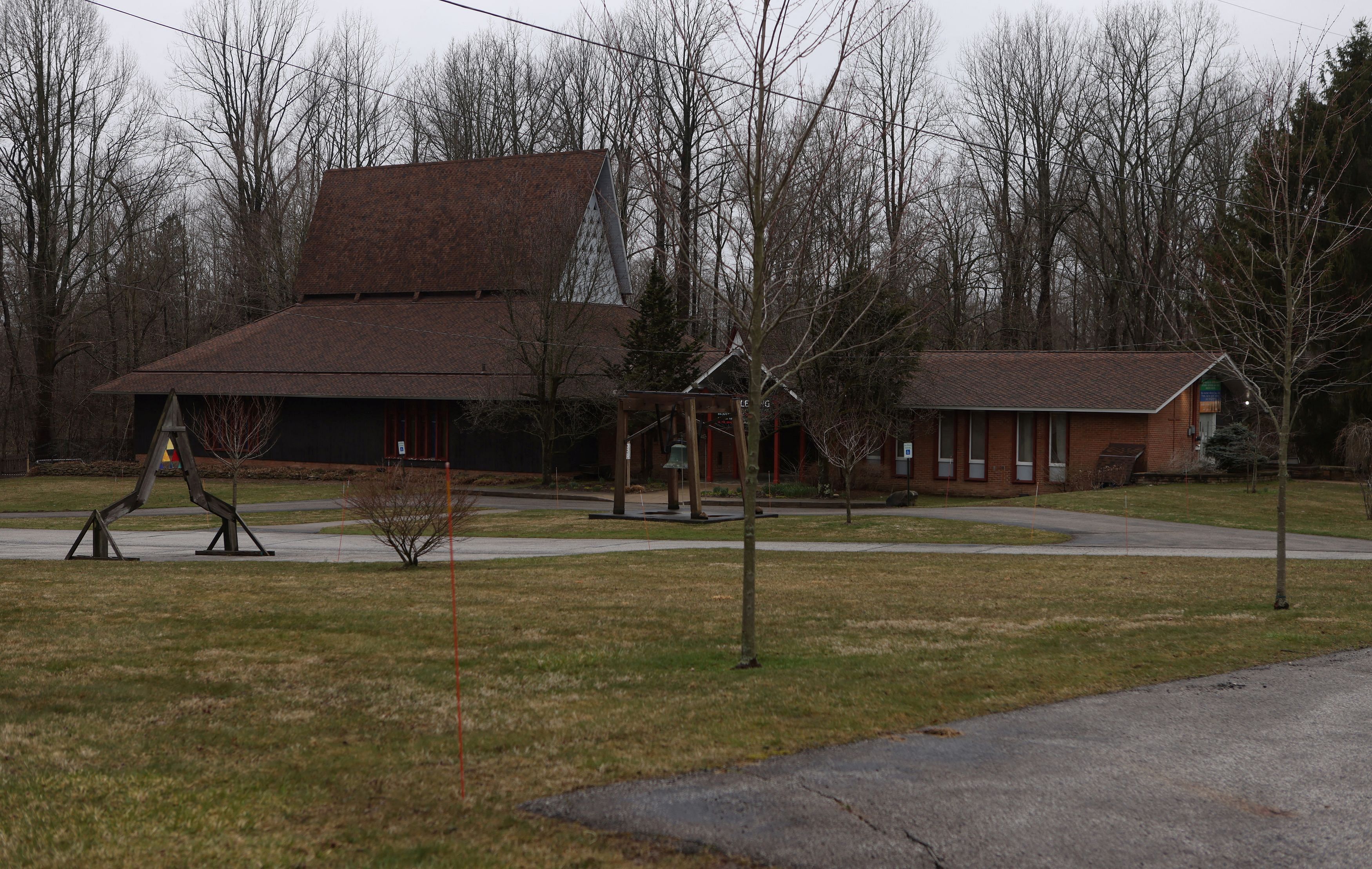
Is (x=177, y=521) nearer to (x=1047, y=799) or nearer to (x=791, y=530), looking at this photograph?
(x=791, y=530)

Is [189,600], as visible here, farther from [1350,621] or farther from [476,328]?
[476,328]

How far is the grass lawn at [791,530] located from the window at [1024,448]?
39.6 feet

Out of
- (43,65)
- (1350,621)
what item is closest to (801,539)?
(1350,621)

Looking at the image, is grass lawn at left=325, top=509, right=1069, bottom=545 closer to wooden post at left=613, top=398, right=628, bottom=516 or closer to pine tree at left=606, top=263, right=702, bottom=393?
wooden post at left=613, top=398, right=628, bottom=516

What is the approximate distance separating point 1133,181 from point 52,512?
45.1m

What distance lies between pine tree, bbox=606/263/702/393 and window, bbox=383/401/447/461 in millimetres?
7410

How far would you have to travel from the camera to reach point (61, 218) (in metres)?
53.3

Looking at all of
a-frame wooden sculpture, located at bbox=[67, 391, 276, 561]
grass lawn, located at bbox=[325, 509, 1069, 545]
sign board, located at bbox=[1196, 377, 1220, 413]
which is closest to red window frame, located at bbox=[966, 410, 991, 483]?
sign board, located at bbox=[1196, 377, 1220, 413]

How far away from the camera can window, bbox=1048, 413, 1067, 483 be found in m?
37.9

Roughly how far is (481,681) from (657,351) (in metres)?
29.4

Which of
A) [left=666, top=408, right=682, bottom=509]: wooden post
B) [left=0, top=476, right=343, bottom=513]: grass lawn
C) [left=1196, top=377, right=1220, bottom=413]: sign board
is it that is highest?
[left=1196, top=377, right=1220, bottom=413]: sign board

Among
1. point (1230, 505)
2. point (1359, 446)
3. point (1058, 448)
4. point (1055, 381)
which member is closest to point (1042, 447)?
point (1058, 448)

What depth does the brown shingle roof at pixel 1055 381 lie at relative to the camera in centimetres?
3703

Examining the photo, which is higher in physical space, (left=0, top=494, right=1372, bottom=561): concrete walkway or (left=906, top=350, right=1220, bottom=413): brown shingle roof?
(left=906, top=350, right=1220, bottom=413): brown shingle roof
